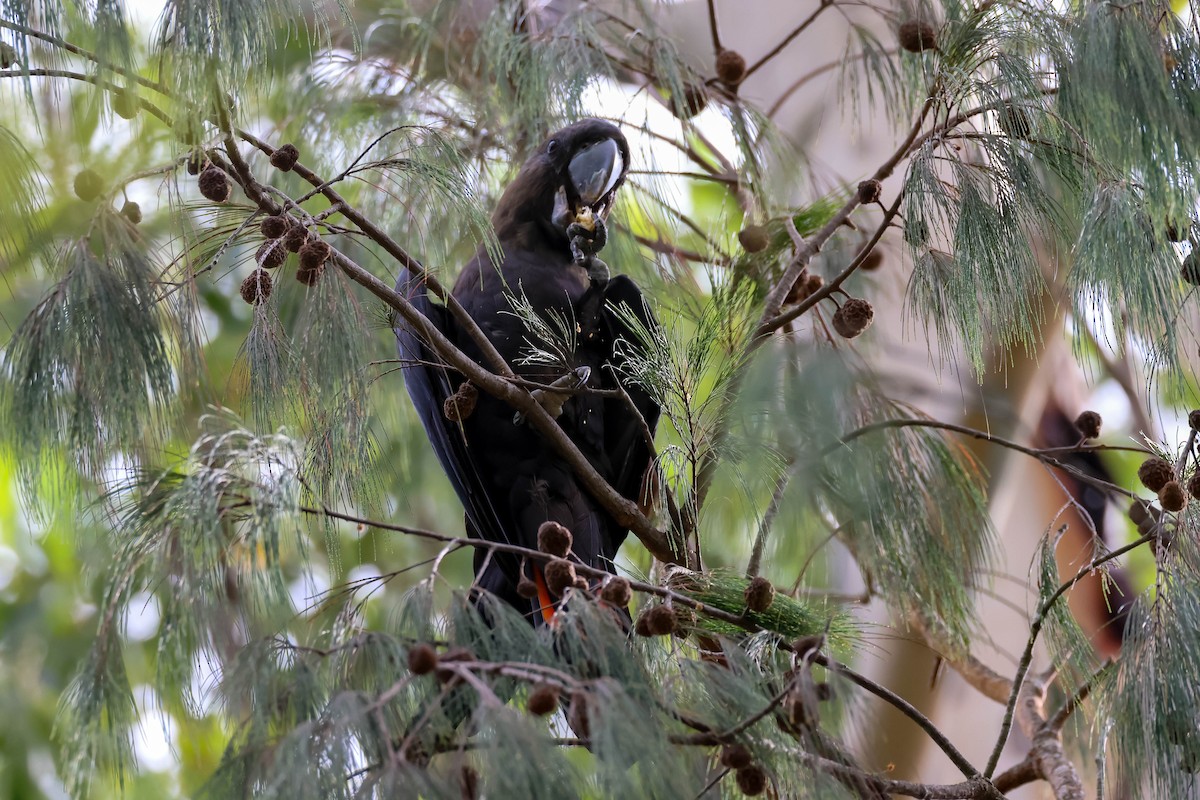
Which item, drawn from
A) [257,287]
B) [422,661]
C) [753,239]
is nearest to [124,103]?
[257,287]

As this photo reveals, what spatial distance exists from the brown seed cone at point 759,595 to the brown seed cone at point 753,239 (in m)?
0.76

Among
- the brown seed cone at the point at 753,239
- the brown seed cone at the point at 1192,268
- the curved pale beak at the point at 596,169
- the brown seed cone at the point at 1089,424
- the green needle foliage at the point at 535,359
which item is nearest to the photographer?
the green needle foliage at the point at 535,359

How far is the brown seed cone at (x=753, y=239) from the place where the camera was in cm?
193

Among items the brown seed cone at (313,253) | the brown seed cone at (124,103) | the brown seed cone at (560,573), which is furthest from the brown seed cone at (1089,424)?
the brown seed cone at (124,103)

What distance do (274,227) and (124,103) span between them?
0.62 feet

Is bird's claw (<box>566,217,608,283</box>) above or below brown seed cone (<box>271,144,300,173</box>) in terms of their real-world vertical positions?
above

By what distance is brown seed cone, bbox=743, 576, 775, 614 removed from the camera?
51.5 inches

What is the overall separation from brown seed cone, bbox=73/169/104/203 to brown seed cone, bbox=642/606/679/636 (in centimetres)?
78

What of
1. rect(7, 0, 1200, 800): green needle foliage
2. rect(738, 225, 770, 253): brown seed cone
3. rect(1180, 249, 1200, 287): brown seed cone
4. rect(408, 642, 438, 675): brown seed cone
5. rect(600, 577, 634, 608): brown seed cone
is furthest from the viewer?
rect(738, 225, 770, 253): brown seed cone

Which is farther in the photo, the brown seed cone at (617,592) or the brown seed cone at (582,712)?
the brown seed cone at (617,592)

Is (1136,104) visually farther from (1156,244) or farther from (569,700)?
(569,700)

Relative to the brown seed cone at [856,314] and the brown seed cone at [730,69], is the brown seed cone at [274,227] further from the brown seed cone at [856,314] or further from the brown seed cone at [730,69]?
the brown seed cone at [730,69]

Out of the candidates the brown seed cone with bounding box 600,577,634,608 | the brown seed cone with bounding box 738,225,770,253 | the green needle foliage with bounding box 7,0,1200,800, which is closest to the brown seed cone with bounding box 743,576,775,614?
the green needle foliage with bounding box 7,0,1200,800

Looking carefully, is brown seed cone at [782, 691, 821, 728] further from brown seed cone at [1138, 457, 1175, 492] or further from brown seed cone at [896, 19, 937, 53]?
brown seed cone at [896, 19, 937, 53]
